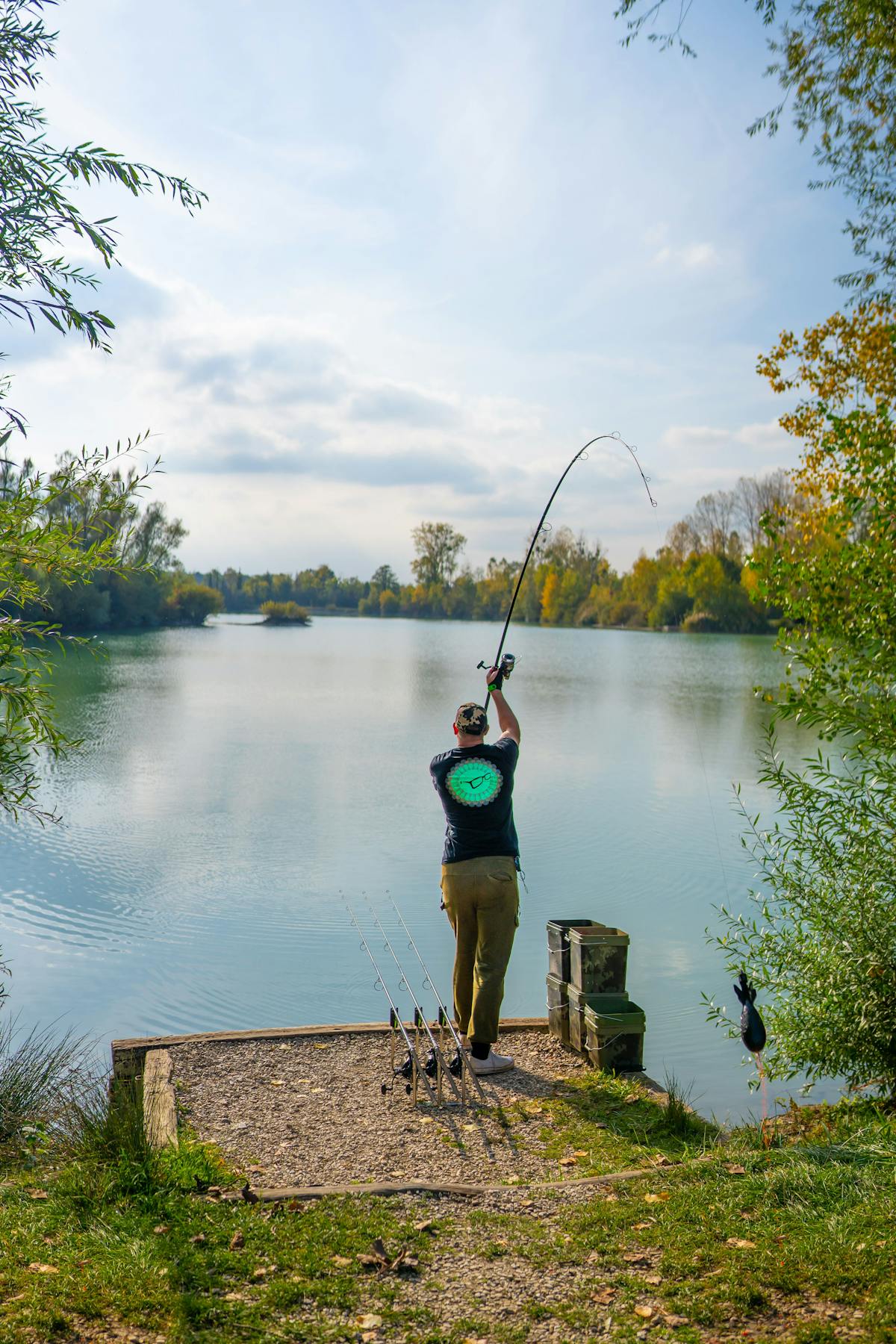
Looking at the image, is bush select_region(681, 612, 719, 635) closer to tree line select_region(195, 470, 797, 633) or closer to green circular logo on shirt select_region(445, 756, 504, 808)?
tree line select_region(195, 470, 797, 633)

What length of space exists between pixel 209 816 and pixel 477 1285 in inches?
457

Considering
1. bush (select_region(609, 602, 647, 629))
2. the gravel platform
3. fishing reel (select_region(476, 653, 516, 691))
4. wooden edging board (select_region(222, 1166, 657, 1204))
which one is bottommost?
the gravel platform

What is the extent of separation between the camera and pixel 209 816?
14.3m

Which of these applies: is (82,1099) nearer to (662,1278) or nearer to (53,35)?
(662,1278)

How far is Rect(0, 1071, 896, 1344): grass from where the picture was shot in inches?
117

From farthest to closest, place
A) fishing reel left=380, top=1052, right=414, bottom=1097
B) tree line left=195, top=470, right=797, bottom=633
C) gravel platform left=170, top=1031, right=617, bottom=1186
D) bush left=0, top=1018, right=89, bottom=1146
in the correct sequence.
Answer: tree line left=195, top=470, right=797, bottom=633
fishing reel left=380, top=1052, right=414, bottom=1097
bush left=0, top=1018, right=89, bottom=1146
gravel platform left=170, top=1031, right=617, bottom=1186

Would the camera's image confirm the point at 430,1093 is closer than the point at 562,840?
Yes

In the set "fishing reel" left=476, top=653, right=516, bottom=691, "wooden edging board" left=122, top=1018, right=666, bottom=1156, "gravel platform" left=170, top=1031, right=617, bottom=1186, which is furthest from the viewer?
"fishing reel" left=476, top=653, right=516, bottom=691

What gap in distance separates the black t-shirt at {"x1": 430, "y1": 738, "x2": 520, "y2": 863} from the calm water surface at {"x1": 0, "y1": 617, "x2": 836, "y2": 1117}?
266 cm

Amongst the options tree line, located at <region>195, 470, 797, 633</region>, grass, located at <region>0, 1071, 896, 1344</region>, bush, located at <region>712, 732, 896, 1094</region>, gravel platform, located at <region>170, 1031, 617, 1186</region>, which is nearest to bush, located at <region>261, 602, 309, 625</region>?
tree line, located at <region>195, 470, 797, 633</region>

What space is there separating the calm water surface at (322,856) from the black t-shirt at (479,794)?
8.72 ft

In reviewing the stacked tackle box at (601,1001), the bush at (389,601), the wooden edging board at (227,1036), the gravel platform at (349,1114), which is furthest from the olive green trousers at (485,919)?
the bush at (389,601)

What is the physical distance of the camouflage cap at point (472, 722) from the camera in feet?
17.0

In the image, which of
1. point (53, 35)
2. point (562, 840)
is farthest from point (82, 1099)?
point (562, 840)
